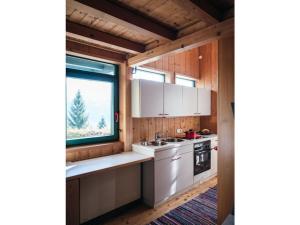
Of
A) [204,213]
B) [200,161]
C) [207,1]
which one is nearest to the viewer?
[207,1]

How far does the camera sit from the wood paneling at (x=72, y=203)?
6.45 ft

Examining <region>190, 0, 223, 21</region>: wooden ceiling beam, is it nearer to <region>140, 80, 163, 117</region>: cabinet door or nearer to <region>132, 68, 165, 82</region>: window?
<region>140, 80, 163, 117</region>: cabinet door

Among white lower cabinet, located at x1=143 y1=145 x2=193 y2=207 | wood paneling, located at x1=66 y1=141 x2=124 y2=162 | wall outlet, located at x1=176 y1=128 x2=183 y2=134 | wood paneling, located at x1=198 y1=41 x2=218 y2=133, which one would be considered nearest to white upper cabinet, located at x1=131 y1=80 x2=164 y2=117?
wood paneling, located at x1=66 y1=141 x2=124 y2=162

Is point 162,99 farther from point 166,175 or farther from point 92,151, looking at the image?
point 92,151

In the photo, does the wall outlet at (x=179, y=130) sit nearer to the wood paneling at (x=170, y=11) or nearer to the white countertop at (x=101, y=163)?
the white countertop at (x=101, y=163)

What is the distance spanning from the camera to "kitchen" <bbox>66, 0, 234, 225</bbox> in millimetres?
1879

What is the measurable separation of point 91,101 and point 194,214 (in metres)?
2.22

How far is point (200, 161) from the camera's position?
359cm

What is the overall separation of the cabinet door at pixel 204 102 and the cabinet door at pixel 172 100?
29.9 inches
